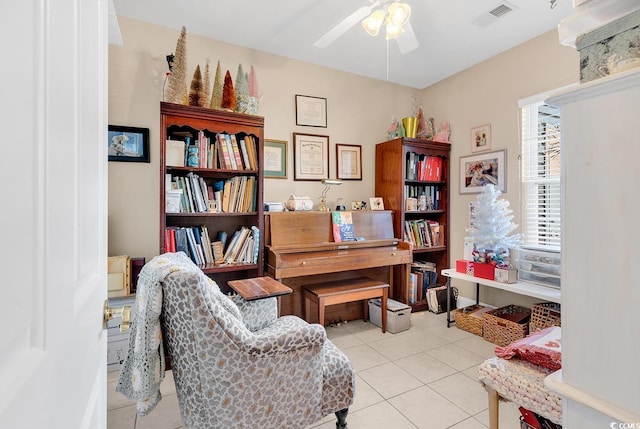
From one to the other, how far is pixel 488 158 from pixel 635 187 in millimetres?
2982

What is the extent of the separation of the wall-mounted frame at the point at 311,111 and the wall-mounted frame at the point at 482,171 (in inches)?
70.5

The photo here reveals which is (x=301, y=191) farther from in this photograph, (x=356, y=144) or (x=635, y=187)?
(x=635, y=187)

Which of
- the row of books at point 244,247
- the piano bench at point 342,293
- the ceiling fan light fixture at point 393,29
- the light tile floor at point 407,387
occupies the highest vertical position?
the ceiling fan light fixture at point 393,29

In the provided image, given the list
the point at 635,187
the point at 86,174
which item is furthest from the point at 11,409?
the point at 635,187

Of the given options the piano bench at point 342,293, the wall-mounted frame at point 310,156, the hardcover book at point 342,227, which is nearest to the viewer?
the piano bench at point 342,293

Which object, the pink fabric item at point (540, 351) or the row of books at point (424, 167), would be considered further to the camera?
the row of books at point (424, 167)

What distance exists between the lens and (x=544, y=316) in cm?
258

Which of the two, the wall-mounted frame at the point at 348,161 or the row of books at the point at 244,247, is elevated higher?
the wall-mounted frame at the point at 348,161

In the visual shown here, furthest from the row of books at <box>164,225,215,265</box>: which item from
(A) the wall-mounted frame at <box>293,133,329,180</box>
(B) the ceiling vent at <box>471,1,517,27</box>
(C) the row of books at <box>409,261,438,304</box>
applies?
(B) the ceiling vent at <box>471,1,517,27</box>

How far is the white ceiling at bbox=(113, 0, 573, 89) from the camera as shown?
2428 mm

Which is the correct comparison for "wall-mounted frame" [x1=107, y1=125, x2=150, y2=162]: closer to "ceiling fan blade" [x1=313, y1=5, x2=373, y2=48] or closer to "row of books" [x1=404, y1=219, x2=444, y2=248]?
"ceiling fan blade" [x1=313, y1=5, x2=373, y2=48]

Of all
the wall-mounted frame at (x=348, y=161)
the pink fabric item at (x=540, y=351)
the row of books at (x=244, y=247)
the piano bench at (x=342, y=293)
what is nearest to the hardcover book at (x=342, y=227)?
the piano bench at (x=342, y=293)

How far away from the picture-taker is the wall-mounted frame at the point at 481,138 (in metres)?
3.35

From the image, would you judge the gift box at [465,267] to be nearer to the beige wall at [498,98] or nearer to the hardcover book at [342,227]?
the beige wall at [498,98]
